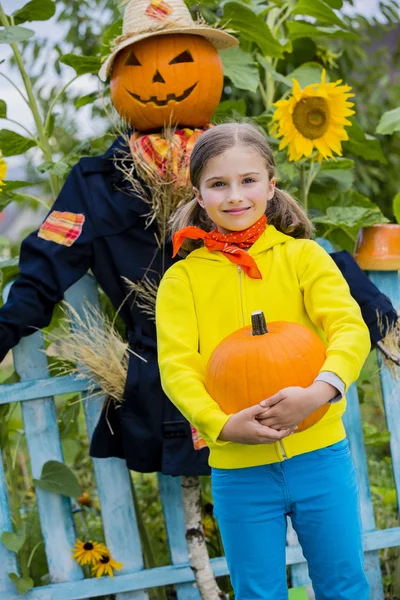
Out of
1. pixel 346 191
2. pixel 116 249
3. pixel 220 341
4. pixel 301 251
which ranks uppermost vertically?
pixel 346 191

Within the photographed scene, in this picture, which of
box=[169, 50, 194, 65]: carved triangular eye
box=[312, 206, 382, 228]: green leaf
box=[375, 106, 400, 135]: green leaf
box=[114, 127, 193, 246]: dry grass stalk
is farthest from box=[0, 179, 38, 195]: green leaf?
box=[375, 106, 400, 135]: green leaf

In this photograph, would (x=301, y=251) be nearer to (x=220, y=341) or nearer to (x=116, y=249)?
(x=220, y=341)

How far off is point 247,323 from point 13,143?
1.37 metres

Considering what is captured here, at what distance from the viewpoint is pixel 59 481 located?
2713 mm

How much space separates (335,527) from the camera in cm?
191

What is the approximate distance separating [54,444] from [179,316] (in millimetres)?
1033

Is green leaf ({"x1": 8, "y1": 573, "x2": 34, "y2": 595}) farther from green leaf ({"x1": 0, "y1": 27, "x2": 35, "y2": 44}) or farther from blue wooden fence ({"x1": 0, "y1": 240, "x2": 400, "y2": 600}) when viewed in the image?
green leaf ({"x1": 0, "y1": 27, "x2": 35, "y2": 44})

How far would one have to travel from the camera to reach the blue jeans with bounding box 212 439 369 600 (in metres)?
1.91

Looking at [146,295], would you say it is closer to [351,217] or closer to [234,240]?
[234,240]

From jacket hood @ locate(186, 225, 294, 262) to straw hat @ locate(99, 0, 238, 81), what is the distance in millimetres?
812

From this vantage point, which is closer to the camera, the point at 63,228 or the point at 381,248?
the point at 63,228

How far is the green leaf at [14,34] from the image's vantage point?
256cm

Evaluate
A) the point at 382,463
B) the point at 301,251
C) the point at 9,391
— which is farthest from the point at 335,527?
the point at 382,463

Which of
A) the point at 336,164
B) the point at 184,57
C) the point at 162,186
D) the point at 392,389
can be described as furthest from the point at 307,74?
the point at 392,389
